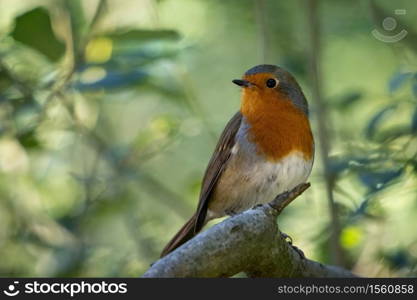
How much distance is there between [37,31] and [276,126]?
53.3 inches

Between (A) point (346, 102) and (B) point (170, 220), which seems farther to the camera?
(B) point (170, 220)

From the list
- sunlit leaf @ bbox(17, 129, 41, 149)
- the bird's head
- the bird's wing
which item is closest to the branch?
the bird's wing

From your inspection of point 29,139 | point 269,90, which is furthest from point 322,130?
point 29,139

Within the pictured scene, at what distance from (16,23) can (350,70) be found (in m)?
3.46

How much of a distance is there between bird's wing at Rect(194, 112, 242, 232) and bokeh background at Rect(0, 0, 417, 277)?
431mm

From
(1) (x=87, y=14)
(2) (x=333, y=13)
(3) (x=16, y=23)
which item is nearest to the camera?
(3) (x=16, y=23)

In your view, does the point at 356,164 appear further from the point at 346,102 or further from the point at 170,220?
the point at 170,220

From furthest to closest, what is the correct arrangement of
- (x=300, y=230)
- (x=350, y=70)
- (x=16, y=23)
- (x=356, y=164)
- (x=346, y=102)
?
(x=350, y=70) < (x=300, y=230) < (x=346, y=102) < (x=16, y=23) < (x=356, y=164)

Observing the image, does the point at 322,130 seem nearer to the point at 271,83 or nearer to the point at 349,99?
the point at 349,99

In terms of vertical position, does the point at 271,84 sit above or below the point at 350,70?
below

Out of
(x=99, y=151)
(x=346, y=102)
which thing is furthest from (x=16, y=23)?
(x=346, y=102)

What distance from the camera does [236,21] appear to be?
23.6ft

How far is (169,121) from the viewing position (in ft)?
18.9

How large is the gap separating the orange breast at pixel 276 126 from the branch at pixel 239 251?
115 cm
